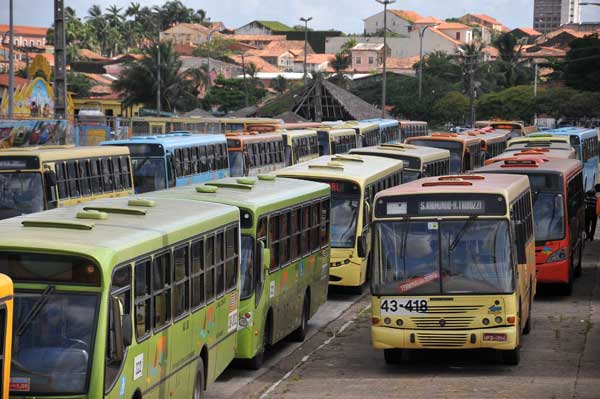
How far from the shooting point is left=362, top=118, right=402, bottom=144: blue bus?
5794 centimetres

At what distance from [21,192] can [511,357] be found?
12.7 meters

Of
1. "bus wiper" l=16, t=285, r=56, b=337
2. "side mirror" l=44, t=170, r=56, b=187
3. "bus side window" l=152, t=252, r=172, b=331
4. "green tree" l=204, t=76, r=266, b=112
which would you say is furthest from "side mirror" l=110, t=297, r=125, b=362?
"green tree" l=204, t=76, r=266, b=112

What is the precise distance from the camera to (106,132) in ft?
174

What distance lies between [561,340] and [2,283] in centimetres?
1224

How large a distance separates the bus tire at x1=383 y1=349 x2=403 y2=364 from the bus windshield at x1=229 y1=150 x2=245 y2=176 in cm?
2262

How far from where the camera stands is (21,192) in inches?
1037

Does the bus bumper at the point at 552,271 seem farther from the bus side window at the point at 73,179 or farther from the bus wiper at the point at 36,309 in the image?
the bus wiper at the point at 36,309

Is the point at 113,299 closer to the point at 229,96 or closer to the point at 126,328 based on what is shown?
the point at 126,328

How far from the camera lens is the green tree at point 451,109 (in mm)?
105688

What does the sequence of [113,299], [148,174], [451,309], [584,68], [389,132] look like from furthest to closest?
[584,68] → [389,132] → [148,174] → [451,309] → [113,299]

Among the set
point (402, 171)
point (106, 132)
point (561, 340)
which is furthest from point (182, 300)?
point (106, 132)

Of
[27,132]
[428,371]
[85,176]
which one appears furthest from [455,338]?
[27,132]

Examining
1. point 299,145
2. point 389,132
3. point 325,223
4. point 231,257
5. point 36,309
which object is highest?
point 36,309

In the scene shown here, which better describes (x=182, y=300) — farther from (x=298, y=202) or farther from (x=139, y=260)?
(x=298, y=202)
